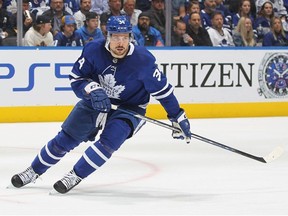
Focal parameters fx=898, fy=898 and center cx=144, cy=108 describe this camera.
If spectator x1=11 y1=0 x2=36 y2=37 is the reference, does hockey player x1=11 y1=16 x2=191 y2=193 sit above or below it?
above

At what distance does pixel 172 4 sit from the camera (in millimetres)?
10242

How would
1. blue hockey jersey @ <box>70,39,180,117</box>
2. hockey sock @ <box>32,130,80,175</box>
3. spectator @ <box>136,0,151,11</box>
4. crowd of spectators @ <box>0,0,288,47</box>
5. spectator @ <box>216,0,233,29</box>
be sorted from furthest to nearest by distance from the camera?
spectator @ <box>216,0,233,29</box>, spectator @ <box>136,0,151,11</box>, crowd of spectators @ <box>0,0,288,47</box>, hockey sock @ <box>32,130,80,175</box>, blue hockey jersey @ <box>70,39,180,117</box>

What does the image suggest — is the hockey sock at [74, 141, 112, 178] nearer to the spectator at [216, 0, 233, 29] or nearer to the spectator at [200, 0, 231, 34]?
the spectator at [200, 0, 231, 34]

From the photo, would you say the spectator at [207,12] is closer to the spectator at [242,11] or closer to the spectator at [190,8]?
the spectator at [190,8]

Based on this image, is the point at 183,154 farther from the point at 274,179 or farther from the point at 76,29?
the point at 76,29

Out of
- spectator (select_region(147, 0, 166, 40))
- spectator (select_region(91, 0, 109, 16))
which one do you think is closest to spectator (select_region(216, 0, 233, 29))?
spectator (select_region(147, 0, 166, 40))

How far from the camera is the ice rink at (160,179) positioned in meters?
4.71

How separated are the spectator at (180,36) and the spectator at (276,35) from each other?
104 cm

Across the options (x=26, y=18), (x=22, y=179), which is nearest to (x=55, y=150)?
(x=22, y=179)

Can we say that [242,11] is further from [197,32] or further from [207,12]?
[197,32]

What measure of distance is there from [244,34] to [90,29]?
198 centimetres

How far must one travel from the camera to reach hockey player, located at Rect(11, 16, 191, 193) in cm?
503

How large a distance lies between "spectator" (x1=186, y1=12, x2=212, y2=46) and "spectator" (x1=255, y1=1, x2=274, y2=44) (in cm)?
74

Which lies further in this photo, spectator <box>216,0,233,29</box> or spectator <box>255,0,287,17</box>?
spectator <box>255,0,287,17</box>
